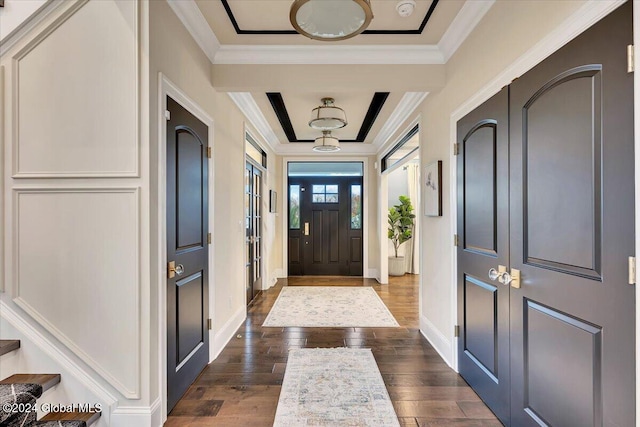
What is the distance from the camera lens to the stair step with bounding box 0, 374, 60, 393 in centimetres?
165

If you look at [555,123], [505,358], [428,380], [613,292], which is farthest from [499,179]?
[428,380]

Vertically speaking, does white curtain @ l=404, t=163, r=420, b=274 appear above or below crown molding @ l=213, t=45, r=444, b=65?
below

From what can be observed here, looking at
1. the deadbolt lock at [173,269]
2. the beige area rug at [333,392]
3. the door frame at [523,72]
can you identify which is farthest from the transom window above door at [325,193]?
the deadbolt lock at [173,269]

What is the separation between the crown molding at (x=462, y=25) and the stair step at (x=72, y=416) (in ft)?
11.0

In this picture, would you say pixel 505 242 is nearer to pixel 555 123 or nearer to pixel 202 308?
pixel 555 123

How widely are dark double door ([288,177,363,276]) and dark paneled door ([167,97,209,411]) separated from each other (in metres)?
4.24

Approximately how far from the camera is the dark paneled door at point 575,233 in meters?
1.17

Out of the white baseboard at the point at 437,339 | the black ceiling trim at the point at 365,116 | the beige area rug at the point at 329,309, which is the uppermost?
the black ceiling trim at the point at 365,116

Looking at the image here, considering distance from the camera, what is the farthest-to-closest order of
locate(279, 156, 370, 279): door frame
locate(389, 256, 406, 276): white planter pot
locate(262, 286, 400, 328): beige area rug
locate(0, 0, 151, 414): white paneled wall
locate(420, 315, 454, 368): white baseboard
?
locate(389, 256, 406, 276): white planter pot
locate(279, 156, 370, 279): door frame
locate(262, 286, 400, 328): beige area rug
locate(420, 315, 454, 368): white baseboard
locate(0, 0, 151, 414): white paneled wall

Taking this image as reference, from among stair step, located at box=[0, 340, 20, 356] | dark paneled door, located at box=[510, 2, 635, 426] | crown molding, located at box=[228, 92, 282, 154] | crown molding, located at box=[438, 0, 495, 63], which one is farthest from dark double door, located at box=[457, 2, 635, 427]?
stair step, located at box=[0, 340, 20, 356]

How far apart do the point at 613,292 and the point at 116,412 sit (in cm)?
242

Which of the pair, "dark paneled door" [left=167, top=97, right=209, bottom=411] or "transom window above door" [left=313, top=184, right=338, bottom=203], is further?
"transom window above door" [left=313, top=184, right=338, bottom=203]

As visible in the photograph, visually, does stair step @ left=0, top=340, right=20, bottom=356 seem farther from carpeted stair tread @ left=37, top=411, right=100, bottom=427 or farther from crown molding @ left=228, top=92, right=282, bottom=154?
crown molding @ left=228, top=92, right=282, bottom=154

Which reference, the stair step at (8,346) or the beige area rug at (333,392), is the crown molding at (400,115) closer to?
the beige area rug at (333,392)
